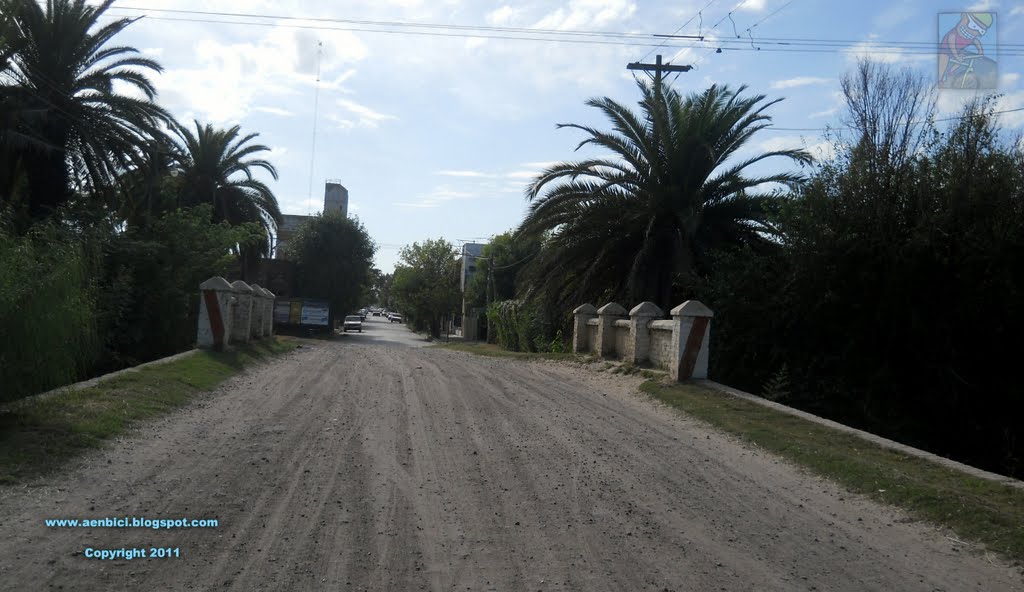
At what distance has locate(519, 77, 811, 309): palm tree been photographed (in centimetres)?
2041

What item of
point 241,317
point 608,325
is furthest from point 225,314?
point 608,325

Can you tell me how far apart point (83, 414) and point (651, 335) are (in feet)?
37.9

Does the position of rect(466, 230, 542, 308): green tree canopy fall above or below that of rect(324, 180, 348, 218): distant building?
below

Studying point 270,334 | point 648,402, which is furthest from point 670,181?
point 270,334

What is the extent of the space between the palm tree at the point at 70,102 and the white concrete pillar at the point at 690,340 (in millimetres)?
15483

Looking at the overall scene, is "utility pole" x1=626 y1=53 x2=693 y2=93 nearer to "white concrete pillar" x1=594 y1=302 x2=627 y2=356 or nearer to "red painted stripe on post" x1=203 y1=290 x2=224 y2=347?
"white concrete pillar" x1=594 y1=302 x2=627 y2=356

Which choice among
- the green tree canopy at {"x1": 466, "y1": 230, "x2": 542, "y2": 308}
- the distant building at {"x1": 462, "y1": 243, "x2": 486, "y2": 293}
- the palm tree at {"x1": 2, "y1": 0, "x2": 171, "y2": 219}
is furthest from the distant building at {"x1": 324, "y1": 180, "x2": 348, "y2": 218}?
the palm tree at {"x1": 2, "y1": 0, "x2": 171, "y2": 219}

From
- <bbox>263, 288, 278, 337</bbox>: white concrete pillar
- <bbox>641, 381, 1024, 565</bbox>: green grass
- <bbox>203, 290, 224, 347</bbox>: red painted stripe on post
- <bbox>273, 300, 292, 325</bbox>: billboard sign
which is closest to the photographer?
<bbox>641, 381, 1024, 565</bbox>: green grass

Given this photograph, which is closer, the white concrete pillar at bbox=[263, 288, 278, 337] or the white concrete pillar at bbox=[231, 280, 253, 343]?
the white concrete pillar at bbox=[231, 280, 253, 343]

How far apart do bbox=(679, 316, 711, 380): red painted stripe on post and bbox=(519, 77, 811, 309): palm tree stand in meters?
4.84

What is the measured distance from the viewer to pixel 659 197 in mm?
20438

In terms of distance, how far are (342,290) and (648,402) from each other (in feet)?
146

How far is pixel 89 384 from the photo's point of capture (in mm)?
10641

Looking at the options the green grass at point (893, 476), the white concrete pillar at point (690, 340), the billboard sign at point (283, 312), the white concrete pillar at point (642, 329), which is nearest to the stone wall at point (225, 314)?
the white concrete pillar at point (642, 329)
